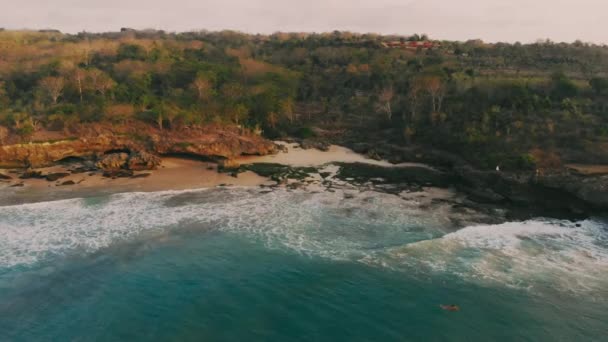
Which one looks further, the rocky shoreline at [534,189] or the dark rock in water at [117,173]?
the dark rock in water at [117,173]

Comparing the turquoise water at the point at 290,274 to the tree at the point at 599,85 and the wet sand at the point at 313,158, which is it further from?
the tree at the point at 599,85

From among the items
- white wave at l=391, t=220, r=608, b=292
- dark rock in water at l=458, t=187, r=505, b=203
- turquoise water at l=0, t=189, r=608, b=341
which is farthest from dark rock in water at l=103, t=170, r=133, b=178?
dark rock in water at l=458, t=187, r=505, b=203

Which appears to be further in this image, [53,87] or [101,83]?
[101,83]

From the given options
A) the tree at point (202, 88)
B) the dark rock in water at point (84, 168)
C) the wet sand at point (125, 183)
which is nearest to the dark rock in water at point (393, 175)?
the wet sand at point (125, 183)

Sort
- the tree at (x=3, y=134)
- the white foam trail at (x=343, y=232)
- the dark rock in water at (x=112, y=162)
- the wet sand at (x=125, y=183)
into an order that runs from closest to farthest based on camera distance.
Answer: the white foam trail at (x=343, y=232), the wet sand at (x=125, y=183), the dark rock in water at (x=112, y=162), the tree at (x=3, y=134)

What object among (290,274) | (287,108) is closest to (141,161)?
(287,108)

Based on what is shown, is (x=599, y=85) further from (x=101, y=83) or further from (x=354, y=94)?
(x=101, y=83)
